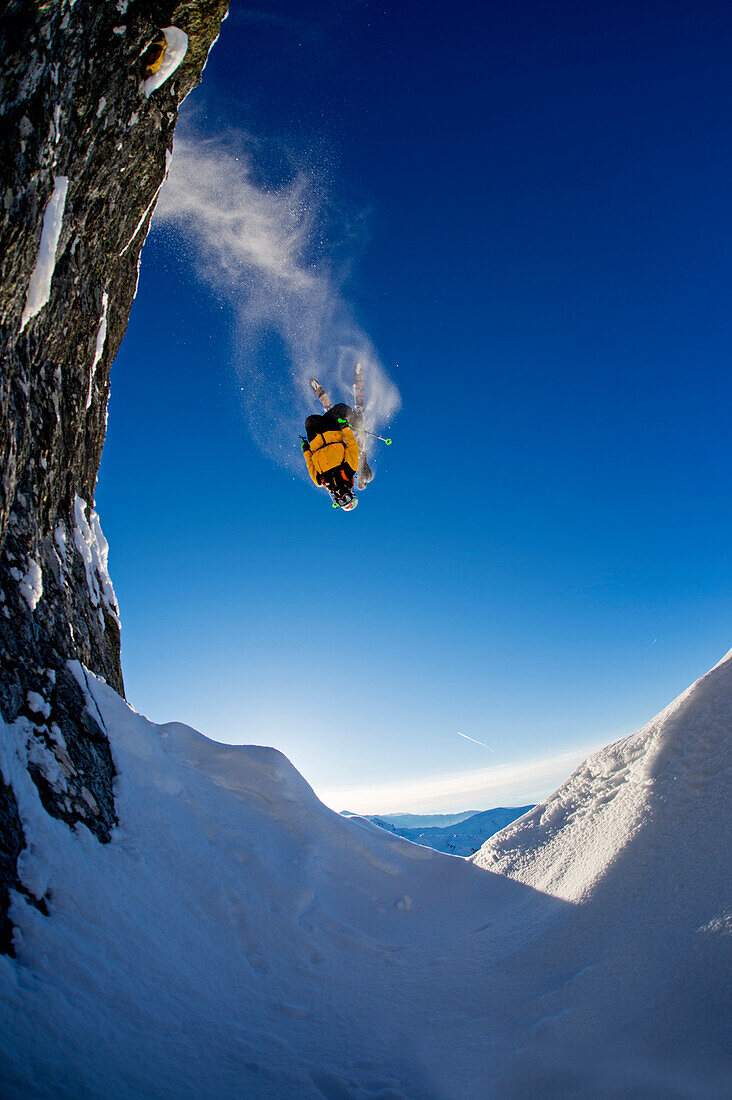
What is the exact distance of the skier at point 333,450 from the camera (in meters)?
11.3

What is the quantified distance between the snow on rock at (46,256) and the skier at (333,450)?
6.59 m

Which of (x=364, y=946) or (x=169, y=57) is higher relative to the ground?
(x=169, y=57)

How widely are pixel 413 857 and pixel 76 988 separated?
728cm

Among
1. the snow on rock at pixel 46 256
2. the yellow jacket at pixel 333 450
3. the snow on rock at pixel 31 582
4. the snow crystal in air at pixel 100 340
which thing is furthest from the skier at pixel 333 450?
the snow on rock at pixel 46 256

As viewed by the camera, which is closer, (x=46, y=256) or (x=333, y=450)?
(x=46, y=256)

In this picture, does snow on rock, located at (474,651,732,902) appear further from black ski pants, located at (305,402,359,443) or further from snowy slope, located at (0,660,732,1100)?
black ski pants, located at (305,402,359,443)

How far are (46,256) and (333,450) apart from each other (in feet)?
22.5

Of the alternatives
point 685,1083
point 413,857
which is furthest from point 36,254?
point 413,857

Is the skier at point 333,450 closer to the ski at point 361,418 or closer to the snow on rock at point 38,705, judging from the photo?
the ski at point 361,418

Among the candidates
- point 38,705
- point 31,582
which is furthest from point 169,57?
point 38,705

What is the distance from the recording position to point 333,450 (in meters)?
11.3

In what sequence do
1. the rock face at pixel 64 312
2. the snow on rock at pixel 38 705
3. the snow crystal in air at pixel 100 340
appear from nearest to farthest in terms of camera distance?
1. the rock face at pixel 64 312
2. the snow on rock at pixel 38 705
3. the snow crystal in air at pixel 100 340

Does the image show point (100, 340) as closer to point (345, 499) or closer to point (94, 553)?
point (94, 553)

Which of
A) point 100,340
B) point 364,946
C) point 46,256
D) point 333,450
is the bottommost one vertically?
point 364,946
